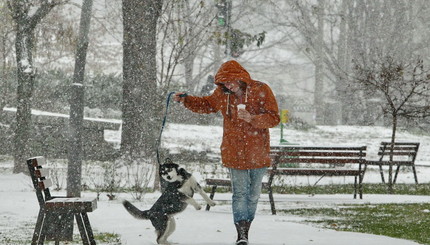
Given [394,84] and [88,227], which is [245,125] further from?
[394,84]

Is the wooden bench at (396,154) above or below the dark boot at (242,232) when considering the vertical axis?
above

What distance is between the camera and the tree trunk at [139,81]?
56.2 ft

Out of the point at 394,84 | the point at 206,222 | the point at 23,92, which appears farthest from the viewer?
the point at 23,92

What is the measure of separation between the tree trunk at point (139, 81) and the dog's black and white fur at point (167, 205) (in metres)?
9.96

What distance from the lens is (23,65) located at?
53.5 ft

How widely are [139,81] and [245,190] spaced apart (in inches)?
417

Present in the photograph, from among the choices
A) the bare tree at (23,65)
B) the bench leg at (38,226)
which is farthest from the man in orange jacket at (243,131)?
the bare tree at (23,65)

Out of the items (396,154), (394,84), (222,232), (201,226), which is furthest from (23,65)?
(222,232)

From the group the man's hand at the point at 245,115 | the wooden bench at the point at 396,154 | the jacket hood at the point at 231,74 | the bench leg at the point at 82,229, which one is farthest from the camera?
the wooden bench at the point at 396,154

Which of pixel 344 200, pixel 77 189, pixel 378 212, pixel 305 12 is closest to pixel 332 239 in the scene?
pixel 378 212

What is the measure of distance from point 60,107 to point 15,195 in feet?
42.2

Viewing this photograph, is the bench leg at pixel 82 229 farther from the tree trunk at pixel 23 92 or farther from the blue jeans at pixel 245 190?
the tree trunk at pixel 23 92

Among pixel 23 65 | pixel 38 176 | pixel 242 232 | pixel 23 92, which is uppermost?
pixel 23 65

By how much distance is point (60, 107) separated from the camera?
24.4 meters
